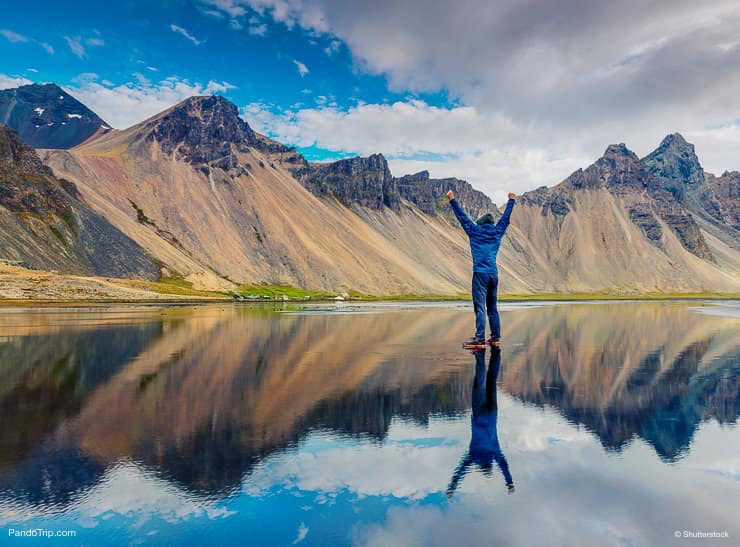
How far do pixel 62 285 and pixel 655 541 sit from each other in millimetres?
93924

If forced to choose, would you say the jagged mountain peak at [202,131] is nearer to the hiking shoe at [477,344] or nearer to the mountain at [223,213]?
the mountain at [223,213]

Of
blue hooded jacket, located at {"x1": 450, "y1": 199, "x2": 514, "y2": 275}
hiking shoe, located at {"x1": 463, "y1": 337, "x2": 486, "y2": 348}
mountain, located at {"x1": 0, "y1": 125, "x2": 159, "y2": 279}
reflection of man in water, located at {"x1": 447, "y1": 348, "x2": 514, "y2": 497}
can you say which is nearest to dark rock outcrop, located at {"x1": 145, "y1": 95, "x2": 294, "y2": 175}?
mountain, located at {"x1": 0, "y1": 125, "x2": 159, "y2": 279}

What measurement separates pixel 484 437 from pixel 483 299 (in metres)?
16.6

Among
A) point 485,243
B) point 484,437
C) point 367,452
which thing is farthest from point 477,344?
point 367,452

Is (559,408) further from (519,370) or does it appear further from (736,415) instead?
(519,370)

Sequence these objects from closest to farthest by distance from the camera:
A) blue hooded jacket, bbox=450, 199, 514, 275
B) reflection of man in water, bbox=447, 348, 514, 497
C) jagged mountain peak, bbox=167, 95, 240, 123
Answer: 1. reflection of man in water, bbox=447, 348, 514, 497
2. blue hooded jacket, bbox=450, 199, 514, 275
3. jagged mountain peak, bbox=167, 95, 240, 123

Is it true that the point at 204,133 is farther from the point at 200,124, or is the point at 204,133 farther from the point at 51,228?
the point at 51,228

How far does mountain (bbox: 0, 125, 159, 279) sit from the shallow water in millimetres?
93126

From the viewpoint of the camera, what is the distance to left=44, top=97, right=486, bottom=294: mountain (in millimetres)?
141125

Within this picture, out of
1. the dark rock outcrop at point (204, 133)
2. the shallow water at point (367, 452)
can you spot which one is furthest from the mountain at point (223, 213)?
the shallow water at point (367, 452)

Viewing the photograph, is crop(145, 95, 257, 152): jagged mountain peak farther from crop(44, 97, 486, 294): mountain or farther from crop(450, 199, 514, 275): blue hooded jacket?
crop(450, 199, 514, 275): blue hooded jacket

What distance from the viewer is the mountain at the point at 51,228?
338 feet

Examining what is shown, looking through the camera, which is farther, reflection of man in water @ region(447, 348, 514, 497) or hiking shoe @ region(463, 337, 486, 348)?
hiking shoe @ region(463, 337, 486, 348)

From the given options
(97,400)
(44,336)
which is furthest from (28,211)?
(97,400)
